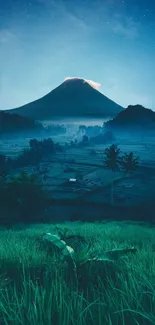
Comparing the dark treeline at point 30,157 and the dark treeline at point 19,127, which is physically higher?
the dark treeline at point 19,127

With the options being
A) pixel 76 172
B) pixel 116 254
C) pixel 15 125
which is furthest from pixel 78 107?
pixel 116 254

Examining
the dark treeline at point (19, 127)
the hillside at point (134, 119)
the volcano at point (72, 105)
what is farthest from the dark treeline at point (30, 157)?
the hillside at point (134, 119)

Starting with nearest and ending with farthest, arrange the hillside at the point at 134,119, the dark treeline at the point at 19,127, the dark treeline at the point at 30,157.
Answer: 1. the dark treeline at the point at 30,157
2. the dark treeline at the point at 19,127
3. the hillside at the point at 134,119

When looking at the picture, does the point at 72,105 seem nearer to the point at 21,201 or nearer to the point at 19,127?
the point at 19,127

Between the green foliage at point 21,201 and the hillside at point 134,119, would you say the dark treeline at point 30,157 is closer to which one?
the green foliage at point 21,201

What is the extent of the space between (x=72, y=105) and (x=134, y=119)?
3994 centimetres

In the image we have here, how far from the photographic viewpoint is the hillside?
464 ft

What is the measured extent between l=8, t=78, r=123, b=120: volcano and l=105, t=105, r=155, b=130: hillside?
656 cm

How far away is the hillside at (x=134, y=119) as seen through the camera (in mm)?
141375

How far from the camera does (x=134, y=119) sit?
150 m

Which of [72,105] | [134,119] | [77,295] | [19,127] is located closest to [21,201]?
[77,295]

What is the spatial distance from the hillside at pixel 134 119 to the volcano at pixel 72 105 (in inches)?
258

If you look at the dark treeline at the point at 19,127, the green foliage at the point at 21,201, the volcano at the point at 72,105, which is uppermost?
the volcano at the point at 72,105

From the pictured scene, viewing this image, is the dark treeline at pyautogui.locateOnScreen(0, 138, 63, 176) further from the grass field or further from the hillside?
the hillside
